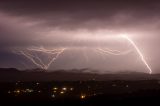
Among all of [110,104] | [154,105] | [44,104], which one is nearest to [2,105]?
[44,104]

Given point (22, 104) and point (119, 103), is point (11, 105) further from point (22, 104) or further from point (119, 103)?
point (119, 103)

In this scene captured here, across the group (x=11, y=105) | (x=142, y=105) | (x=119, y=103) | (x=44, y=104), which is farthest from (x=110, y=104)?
(x=11, y=105)

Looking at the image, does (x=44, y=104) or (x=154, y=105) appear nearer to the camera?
(x=154, y=105)

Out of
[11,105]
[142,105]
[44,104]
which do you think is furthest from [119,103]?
[11,105]

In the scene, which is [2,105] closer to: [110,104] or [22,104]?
[22,104]

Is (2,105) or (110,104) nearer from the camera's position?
(2,105)

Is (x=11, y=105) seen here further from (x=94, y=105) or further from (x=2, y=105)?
(x=94, y=105)

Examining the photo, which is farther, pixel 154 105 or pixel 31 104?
pixel 31 104
